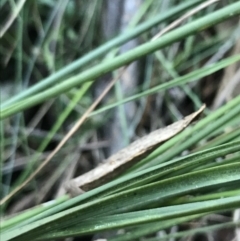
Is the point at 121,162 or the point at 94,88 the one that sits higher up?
the point at 94,88

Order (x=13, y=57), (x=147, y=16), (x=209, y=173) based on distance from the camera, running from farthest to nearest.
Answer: (x=13, y=57) < (x=147, y=16) < (x=209, y=173)

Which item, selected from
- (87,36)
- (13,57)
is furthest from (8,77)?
(87,36)

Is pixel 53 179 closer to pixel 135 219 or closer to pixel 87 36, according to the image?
pixel 87 36

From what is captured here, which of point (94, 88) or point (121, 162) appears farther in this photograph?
point (94, 88)

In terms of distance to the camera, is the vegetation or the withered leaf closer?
the withered leaf

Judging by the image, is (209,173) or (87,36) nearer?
(209,173)

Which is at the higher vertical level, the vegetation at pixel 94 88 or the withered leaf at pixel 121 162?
the vegetation at pixel 94 88

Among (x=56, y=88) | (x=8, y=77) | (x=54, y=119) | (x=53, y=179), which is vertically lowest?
(x=56, y=88)

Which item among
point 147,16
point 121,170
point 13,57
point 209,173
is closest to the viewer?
point 209,173

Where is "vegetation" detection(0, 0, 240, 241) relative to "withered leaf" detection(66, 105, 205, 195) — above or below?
above

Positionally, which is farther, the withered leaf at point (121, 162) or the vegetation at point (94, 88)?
the vegetation at point (94, 88)

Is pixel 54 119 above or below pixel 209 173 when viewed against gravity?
above
